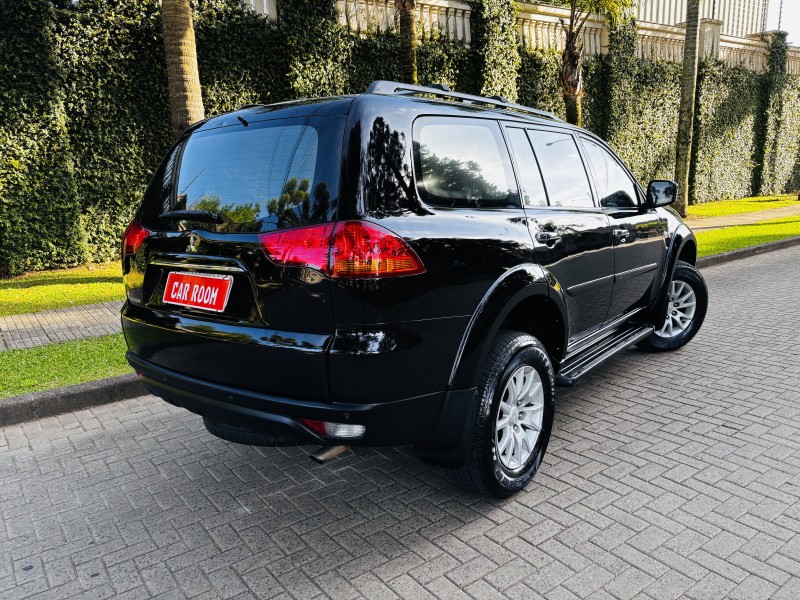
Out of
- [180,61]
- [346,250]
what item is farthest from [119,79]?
[346,250]

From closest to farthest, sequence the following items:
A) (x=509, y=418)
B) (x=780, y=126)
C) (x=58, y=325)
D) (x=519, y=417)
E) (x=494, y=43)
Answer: (x=509, y=418) → (x=519, y=417) → (x=58, y=325) → (x=494, y=43) → (x=780, y=126)

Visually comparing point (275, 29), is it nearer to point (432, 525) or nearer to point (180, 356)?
point (180, 356)

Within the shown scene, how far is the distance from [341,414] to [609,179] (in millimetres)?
2965

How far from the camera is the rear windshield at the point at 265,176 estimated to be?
2389 millimetres

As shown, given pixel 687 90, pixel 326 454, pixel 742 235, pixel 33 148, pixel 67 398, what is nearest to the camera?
pixel 326 454

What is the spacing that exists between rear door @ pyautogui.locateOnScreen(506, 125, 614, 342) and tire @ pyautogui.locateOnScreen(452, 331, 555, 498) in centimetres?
53

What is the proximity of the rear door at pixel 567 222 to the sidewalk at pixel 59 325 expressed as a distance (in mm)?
4873

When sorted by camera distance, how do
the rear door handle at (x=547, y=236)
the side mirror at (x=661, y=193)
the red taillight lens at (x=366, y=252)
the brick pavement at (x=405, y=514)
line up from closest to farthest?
the red taillight lens at (x=366, y=252) < the brick pavement at (x=405, y=514) < the rear door handle at (x=547, y=236) < the side mirror at (x=661, y=193)

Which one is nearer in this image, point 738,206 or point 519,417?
point 519,417

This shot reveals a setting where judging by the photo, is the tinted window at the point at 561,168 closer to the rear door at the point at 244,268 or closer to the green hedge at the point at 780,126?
the rear door at the point at 244,268

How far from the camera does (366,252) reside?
7.47 feet

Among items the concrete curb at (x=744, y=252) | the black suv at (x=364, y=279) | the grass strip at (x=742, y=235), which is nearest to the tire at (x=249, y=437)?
the black suv at (x=364, y=279)

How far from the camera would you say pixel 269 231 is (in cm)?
241

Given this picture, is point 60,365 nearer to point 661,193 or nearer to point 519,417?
point 519,417
